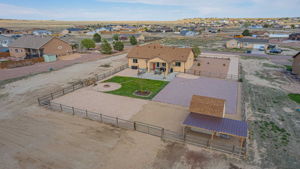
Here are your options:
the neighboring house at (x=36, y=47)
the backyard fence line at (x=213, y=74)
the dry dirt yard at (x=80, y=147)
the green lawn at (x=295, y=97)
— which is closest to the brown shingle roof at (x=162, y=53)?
the backyard fence line at (x=213, y=74)

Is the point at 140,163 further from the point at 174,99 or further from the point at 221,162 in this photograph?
the point at 174,99

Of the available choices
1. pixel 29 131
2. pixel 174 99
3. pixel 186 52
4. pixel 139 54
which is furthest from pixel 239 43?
pixel 29 131

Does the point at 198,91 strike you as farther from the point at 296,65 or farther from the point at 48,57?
the point at 48,57

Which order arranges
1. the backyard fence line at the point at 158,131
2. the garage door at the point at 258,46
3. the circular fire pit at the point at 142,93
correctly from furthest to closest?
the garage door at the point at 258,46, the circular fire pit at the point at 142,93, the backyard fence line at the point at 158,131

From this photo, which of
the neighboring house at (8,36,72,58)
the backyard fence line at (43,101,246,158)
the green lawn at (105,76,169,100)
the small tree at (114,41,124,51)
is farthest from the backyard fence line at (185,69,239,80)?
the neighboring house at (8,36,72,58)

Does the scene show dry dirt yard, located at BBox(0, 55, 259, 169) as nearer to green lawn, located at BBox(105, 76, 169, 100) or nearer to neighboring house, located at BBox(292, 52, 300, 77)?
green lawn, located at BBox(105, 76, 169, 100)

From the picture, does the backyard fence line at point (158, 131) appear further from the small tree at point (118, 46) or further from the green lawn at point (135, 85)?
the small tree at point (118, 46)
